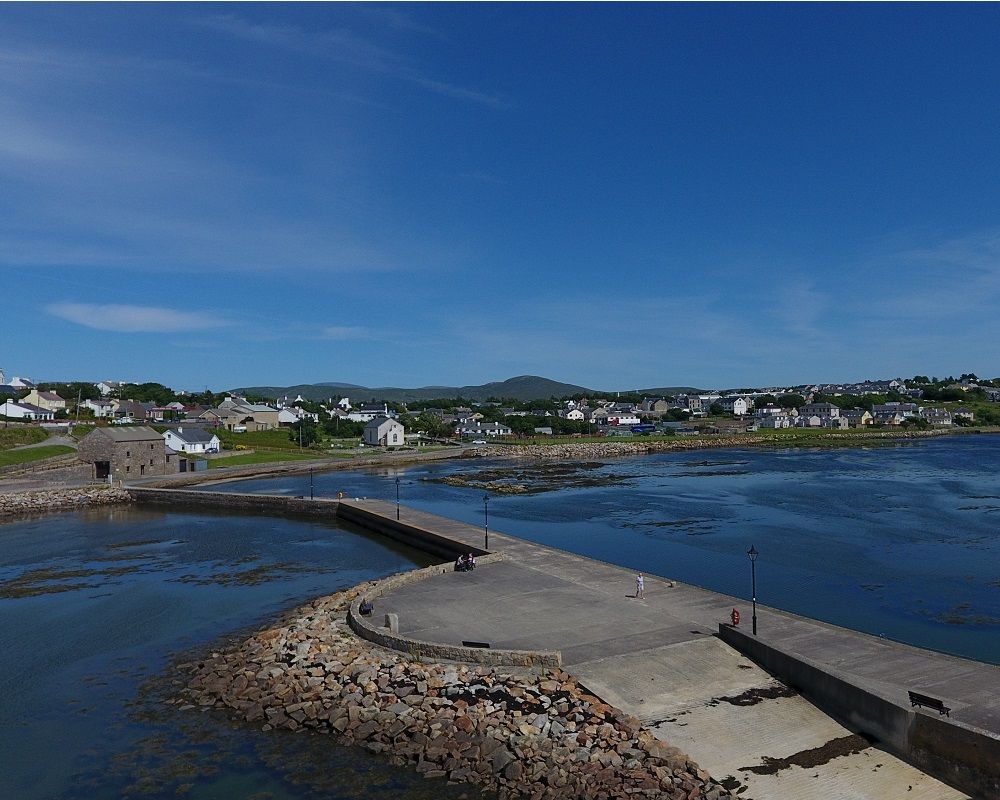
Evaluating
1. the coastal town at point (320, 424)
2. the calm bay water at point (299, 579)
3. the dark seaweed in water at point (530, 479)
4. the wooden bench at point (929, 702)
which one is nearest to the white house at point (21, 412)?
the coastal town at point (320, 424)

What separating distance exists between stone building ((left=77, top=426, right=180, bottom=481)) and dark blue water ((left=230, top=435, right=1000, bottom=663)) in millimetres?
8058

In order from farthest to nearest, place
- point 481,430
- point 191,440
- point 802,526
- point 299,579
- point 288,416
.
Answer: point 288,416
point 481,430
point 191,440
point 802,526
point 299,579

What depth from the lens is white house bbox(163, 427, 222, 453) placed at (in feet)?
244

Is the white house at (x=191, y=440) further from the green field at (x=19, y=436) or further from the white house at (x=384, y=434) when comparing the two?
the white house at (x=384, y=434)

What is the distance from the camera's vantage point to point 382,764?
14148 mm

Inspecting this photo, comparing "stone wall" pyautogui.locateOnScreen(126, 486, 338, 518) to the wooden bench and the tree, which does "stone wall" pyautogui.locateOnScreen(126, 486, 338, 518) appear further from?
the tree

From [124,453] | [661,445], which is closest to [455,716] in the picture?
[124,453]

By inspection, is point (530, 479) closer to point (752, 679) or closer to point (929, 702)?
point (752, 679)

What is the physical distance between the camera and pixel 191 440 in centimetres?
7612

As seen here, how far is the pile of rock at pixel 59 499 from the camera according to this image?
46625mm

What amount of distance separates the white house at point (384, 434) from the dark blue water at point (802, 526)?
19348mm

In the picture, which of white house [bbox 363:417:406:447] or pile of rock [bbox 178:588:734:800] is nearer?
pile of rock [bbox 178:588:734:800]

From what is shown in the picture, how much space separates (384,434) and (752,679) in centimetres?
8593

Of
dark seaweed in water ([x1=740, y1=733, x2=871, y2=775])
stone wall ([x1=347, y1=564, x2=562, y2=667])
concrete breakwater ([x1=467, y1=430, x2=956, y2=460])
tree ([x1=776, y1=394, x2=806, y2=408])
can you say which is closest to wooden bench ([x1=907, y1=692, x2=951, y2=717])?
dark seaweed in water ([x1=740, y1=733, x2=871, y2=775])
